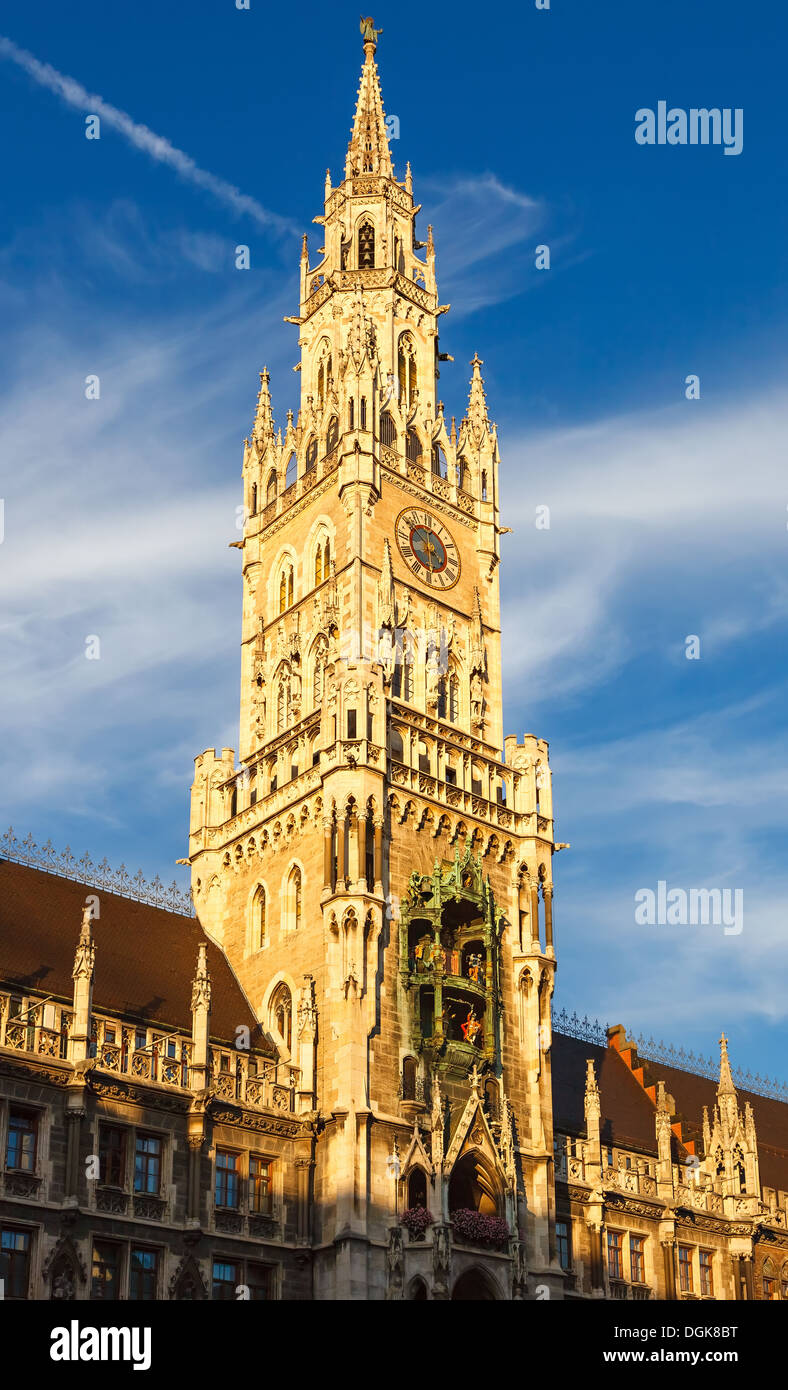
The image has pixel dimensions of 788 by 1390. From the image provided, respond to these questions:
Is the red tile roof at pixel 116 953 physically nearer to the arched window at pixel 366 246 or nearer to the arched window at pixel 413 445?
the arched window at pixel 413 445

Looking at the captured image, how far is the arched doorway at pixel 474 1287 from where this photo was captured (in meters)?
48.4

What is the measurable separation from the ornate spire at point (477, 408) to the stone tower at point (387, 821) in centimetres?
11

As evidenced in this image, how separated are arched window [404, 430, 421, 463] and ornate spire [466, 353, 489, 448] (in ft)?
9.23

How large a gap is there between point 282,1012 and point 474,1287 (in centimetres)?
953

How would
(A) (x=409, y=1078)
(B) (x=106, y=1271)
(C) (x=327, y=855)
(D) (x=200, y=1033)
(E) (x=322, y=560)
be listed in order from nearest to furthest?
(B) (x=106, y=1271) → (D) (x=200, y=1033) → (A) (x=409, y=1078) → (C) (x=327, y=855) → (E) (x=322, y=560)

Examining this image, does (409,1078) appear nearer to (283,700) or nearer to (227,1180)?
(227,1180)

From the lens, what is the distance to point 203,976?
156ft

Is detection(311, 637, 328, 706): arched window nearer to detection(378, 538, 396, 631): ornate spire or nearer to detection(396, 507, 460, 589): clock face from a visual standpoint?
detection(378, 538, 396, 631): ornate spire

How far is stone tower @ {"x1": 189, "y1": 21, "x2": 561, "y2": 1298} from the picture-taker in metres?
48.4

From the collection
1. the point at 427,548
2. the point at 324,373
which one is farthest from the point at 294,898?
the point at 324,373

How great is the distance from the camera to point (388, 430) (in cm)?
6297

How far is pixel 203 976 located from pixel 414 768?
1017cm
